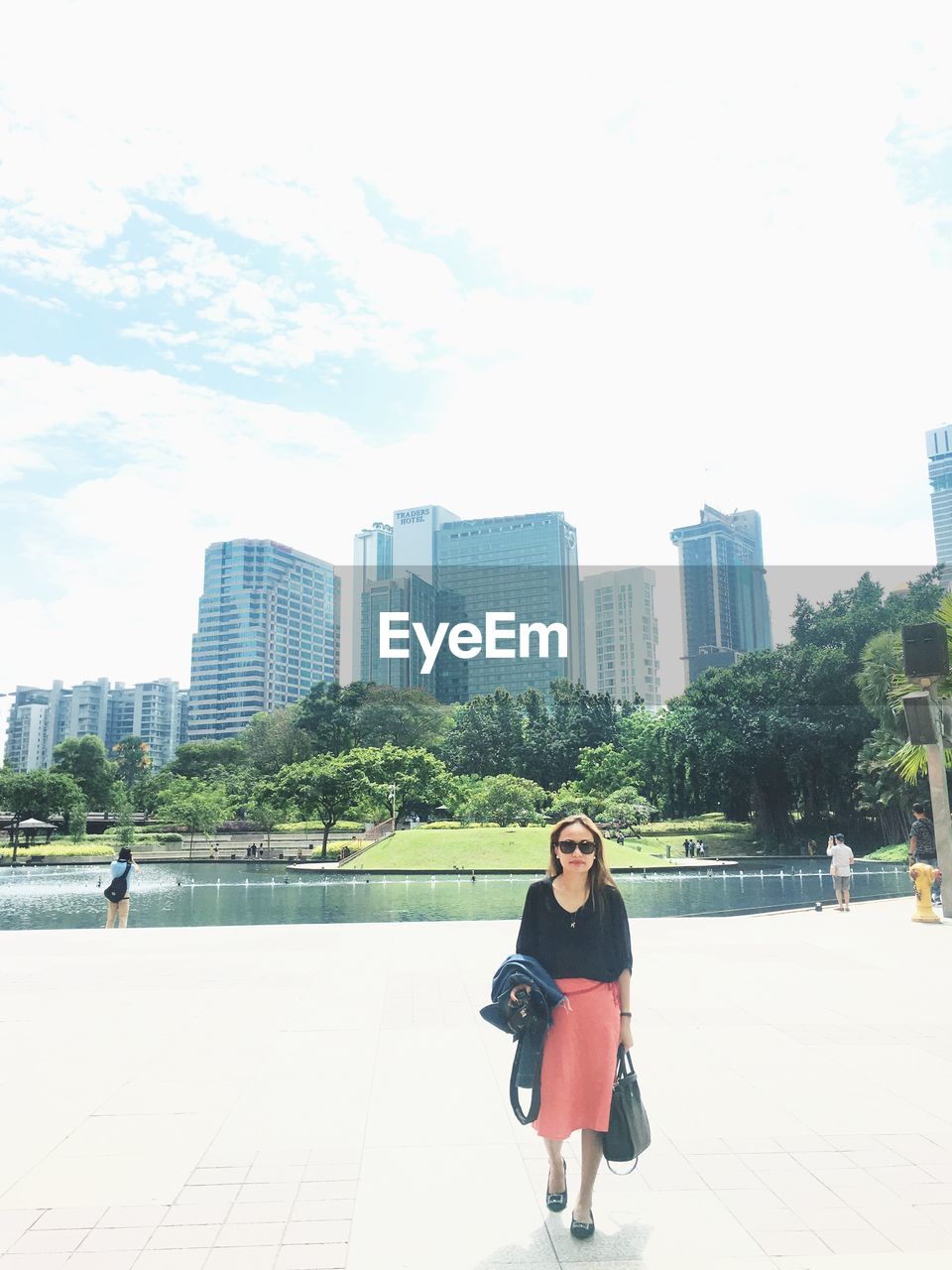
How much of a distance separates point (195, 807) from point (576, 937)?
6071 centimetres

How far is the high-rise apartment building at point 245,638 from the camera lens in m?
153

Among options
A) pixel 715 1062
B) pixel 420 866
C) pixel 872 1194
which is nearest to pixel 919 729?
pixel 715 1062

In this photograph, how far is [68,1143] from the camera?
4684 mm

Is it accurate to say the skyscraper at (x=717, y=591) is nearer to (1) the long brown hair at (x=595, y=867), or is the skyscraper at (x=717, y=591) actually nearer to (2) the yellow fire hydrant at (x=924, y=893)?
(2) the yellow fire hydrant at (x=924, y=893)

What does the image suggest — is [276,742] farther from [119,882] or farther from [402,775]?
[119,882]

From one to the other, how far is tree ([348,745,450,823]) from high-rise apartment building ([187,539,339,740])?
103m

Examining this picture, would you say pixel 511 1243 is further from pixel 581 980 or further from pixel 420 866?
pixel 420 866

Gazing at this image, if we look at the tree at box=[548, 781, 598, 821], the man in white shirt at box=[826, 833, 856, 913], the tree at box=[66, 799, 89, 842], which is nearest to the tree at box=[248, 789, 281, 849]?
the tree at box=[66, 799, 89, 842]

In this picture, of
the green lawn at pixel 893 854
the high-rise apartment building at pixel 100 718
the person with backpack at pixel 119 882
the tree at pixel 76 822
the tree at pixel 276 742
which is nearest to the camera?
the person with backpack at pixel 119 882

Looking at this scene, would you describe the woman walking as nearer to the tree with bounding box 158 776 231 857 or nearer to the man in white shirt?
the man in white shirt

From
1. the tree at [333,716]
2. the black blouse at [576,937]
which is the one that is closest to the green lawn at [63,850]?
the tree at [333,716]

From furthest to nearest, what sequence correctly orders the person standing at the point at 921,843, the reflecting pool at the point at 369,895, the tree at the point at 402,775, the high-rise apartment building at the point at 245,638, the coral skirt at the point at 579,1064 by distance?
1. the high-rise apartment building at the point at 245,638
2. the tree at the point at 402,775
3. the reflecting pool at the point at 369,895
4. the person standing at the point at 921,843
5. the coral skirt at the point at 579,1064

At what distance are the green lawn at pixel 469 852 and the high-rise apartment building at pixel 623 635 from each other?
10461 cm

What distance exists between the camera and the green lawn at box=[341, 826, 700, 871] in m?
36.8
